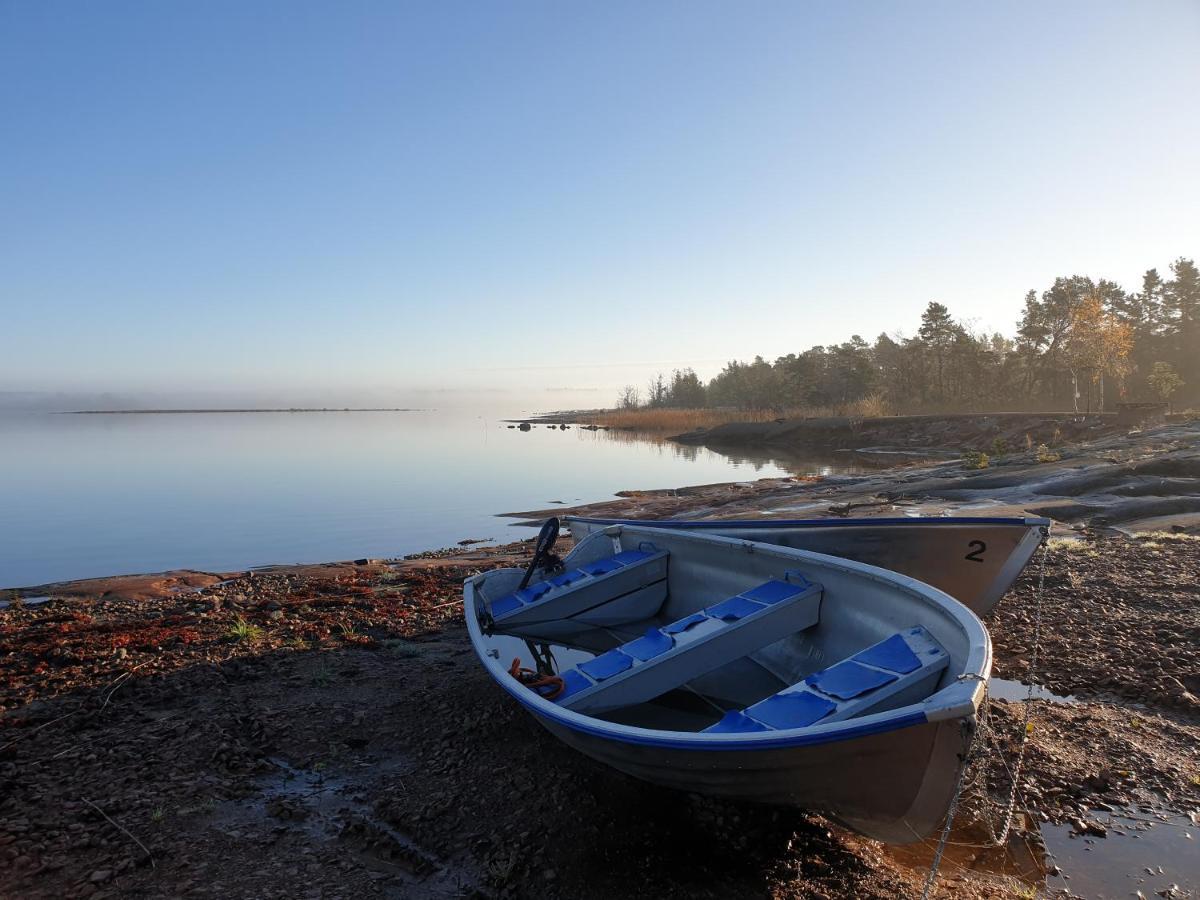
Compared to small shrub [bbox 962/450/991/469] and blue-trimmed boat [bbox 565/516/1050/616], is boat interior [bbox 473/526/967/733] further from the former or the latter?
small shrub [bbox 962/450/991/469]

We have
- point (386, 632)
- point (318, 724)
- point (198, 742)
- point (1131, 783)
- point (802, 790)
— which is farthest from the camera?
point (386, 632)

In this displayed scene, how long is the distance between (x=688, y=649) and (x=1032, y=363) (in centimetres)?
5618

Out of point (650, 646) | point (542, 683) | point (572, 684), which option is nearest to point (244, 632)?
point (542, 683)

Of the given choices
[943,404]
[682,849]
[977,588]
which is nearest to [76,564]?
[682,849]

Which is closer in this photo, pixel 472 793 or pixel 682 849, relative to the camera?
pixel 682 849

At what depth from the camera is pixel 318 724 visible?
507 cm

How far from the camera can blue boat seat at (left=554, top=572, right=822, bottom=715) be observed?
4128mm

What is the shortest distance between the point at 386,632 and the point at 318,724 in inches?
100

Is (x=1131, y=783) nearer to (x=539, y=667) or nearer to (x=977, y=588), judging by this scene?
(x=977, y=588)

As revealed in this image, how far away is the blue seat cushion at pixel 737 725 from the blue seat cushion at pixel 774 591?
1591 mm

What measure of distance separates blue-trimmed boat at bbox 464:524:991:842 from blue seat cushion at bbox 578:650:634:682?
0.06 feet

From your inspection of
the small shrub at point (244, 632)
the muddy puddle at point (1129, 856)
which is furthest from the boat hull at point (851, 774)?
the small shrub at point (244, 632)

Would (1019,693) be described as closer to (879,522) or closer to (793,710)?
(879,522)

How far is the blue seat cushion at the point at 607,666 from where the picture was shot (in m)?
4.32
